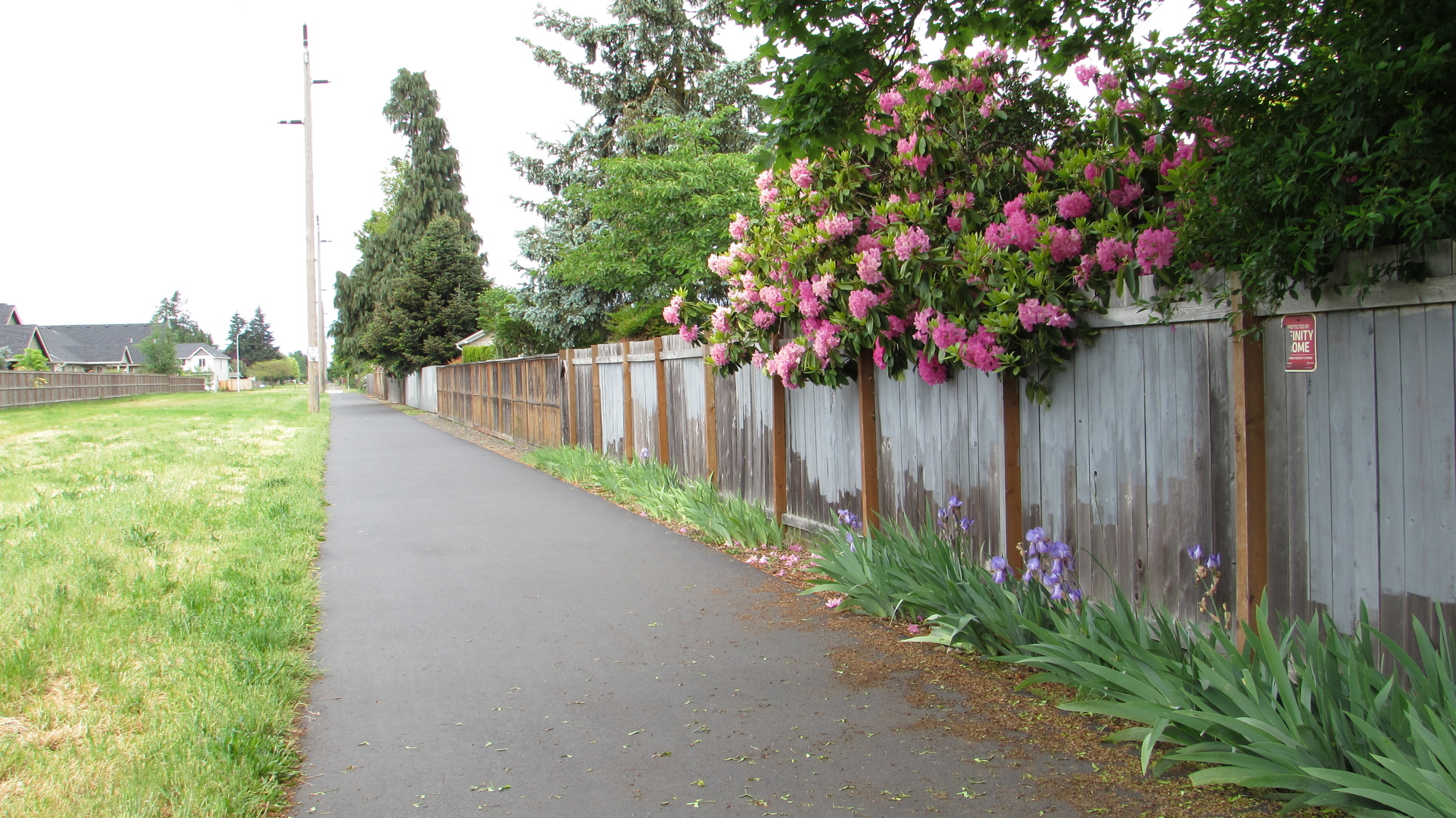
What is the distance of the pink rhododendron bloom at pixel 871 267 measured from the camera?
18.0 ft

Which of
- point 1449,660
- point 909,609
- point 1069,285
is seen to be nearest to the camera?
point 1449,660

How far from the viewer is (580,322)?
25406mm

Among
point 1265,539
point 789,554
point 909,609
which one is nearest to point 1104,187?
point 1265,539

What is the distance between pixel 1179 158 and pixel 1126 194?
0.47 metres

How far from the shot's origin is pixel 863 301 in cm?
563

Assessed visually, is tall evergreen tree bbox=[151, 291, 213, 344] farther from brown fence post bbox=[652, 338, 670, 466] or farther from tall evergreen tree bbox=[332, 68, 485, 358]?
brown fence post bbox=[652, 338, 670, 466]

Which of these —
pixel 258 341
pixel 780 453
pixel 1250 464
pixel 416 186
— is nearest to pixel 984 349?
pixel 1250 464

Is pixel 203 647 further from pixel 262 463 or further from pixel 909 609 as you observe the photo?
pixel 262 463

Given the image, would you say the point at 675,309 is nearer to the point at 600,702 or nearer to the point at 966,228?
the point at 966,228

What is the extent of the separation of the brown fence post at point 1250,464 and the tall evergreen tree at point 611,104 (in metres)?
21.3

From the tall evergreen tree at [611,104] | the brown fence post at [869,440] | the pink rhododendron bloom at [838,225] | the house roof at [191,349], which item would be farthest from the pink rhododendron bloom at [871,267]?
the house roof at [191,349]

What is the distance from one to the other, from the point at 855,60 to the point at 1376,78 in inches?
82.6

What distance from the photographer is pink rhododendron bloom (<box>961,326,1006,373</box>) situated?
4.81 metres

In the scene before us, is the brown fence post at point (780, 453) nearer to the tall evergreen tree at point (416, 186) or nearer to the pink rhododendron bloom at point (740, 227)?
the pink rhododendron bloom at point (740, 227)
